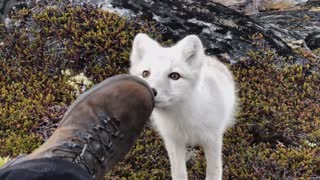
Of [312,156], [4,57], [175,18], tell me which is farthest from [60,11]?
[312,156]

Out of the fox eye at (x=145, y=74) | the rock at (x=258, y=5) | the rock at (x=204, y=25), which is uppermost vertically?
the fox eye at (x=145, y=74)

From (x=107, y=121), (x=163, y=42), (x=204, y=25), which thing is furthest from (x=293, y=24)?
(x=107, y=121)

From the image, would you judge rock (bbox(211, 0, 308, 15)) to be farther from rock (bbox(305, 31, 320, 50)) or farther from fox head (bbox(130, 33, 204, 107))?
fox head (bbox(130, 33, 204, 107))

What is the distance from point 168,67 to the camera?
5.12 meters

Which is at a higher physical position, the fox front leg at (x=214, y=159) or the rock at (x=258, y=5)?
the fox front leg at (x=214, y=159)

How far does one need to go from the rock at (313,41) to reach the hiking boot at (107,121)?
4.77 m

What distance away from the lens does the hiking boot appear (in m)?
4.68

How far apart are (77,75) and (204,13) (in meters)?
2.37

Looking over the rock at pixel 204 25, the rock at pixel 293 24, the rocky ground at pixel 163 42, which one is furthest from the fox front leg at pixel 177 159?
the rock at pixel 293 24

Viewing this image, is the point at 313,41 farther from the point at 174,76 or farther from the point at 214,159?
the point at 174,76

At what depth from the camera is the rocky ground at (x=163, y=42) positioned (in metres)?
6.30

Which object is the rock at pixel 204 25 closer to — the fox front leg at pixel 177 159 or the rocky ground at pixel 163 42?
the rocky ground at pixel 163 42

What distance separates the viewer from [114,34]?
25.7ft

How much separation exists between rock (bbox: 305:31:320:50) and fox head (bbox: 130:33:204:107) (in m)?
4.19
